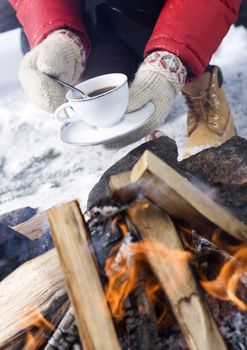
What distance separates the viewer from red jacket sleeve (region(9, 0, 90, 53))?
2.02 m

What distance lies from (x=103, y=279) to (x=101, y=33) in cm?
205

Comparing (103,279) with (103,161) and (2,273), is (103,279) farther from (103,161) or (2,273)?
(103,161)

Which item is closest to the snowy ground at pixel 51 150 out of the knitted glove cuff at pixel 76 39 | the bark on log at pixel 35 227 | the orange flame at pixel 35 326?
the bark on log at pixel 35 227

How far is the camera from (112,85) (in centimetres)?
167

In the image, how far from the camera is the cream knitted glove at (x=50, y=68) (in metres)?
1.74

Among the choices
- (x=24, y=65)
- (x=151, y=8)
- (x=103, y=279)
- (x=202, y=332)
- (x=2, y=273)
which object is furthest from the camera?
(x=151, y=8)

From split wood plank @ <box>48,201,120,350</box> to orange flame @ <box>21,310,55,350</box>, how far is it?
0.25m

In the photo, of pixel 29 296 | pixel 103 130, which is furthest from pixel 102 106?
pixel 29 296

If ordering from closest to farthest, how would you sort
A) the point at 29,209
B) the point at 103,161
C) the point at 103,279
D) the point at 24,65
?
the point at 103,279 < the point at 24,65 < the point at 29,209 < the point at 103,161

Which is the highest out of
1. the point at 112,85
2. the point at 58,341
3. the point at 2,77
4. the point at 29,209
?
the point at 112,85

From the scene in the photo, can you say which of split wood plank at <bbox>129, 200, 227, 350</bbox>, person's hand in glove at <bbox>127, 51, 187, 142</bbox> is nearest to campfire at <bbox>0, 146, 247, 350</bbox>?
split wood plank at <bbox>129, 200, 227, 350</bbox>

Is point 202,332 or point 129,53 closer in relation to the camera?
point 202,332

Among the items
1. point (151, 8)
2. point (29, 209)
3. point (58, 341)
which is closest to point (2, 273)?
point (58, 341)

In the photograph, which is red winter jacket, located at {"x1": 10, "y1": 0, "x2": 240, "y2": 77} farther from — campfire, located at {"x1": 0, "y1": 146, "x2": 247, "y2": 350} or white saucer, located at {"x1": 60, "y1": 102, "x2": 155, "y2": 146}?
campfire, located at {"x1": 0, "y1": 146, "x2": 247, "y2": 350}
